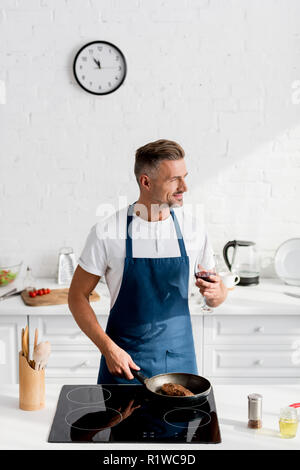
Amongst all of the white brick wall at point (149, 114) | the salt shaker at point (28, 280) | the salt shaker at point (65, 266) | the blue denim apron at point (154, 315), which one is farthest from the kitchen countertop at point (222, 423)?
the white brick wall at point (149, 114)

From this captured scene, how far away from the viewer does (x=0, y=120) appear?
3.75m

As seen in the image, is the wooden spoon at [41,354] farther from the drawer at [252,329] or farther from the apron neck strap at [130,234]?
the drawer at [252,329]

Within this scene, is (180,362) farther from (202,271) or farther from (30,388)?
(30,388)

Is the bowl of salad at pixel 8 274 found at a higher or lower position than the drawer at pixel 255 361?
higher

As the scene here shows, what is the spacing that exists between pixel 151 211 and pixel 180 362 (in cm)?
67

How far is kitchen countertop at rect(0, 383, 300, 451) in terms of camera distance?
64.6 inches

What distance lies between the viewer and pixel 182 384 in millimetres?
1967

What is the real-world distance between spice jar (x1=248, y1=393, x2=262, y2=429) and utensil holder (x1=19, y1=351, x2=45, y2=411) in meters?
0.70

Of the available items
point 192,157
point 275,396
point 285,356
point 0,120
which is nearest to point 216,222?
point 192,157

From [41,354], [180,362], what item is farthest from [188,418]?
[180,362]

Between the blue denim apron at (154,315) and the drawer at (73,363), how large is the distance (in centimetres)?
91

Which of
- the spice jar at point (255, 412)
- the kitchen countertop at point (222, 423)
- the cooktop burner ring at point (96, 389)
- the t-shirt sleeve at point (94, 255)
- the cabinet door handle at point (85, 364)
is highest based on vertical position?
the t-shirt sleeve at point (94, 255)

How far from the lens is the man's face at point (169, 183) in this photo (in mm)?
2352

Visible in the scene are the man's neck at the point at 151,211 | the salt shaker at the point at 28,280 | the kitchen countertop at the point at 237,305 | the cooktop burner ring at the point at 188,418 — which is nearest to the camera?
the cooktop burner ring at the point at 188,418
